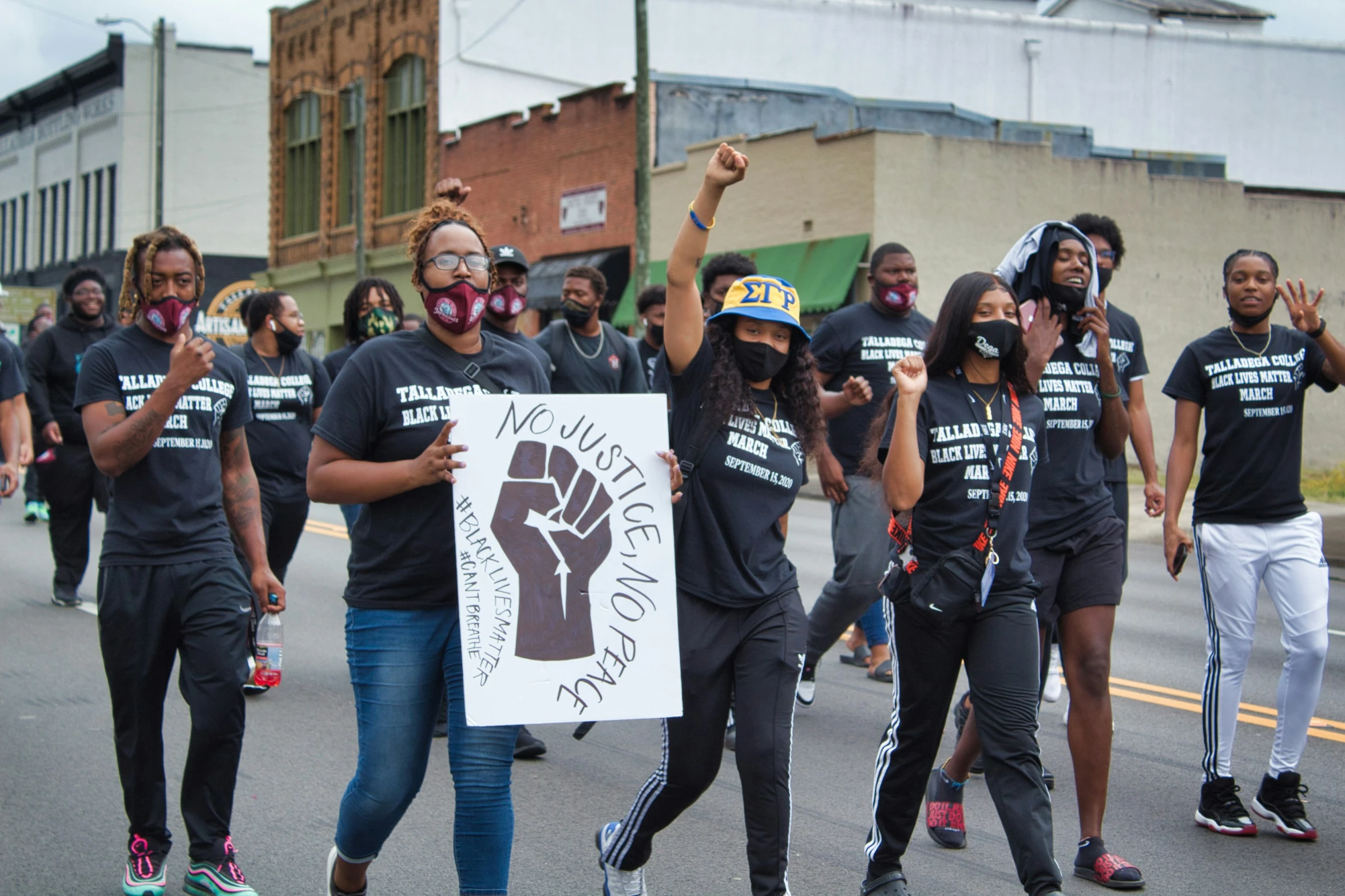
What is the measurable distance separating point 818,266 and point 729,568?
66.5 feet

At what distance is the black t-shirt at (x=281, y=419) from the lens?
799 cm

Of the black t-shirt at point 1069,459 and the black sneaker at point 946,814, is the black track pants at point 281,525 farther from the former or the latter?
the black t-shirt at point 1069,459

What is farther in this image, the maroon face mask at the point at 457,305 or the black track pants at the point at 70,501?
the black track pants at the point at 70,501

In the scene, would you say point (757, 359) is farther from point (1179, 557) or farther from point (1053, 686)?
point (1053, 686)

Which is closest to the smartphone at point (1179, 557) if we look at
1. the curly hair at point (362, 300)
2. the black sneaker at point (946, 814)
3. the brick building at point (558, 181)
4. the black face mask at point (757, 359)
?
the black sneaker at point (946, 814)

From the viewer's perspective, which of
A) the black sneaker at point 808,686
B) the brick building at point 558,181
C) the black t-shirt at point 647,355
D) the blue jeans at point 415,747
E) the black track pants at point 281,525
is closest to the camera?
the blue jeans at point 415,747

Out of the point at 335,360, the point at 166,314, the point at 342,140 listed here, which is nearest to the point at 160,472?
the point at 166,314

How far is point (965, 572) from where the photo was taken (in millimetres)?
4367

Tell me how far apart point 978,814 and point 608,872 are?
195 cm

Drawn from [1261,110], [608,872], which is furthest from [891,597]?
Result: [1261,110]

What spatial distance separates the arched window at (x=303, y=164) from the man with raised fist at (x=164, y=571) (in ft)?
122

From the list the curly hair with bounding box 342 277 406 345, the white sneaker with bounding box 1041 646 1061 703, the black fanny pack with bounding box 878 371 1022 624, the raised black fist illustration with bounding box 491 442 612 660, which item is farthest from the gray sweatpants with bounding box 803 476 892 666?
the raised black fist illustration with bounding box 491 442 612 660

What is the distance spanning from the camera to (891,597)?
4.58 m

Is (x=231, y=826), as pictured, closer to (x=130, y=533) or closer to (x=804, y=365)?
(x=130, y=533)
